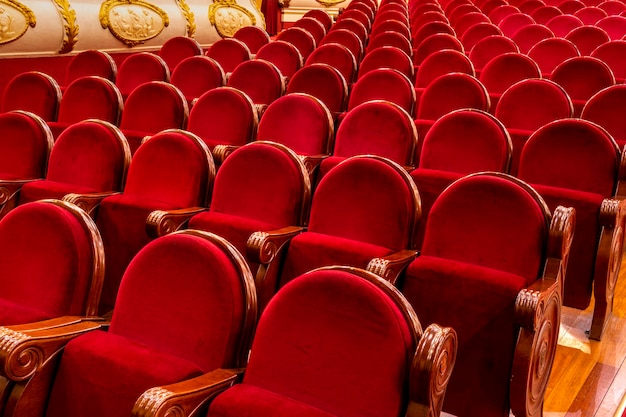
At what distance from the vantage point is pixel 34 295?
349 millimetres

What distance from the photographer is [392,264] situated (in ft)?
1.25

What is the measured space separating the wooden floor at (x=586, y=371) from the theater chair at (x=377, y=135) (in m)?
0.18

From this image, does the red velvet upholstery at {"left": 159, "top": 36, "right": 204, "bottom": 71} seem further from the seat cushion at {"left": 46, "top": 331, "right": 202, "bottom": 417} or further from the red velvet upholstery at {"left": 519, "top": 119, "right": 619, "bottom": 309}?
the seat cushion at {"left": 46, "top": 331, "right": 202, "bottom": 417}

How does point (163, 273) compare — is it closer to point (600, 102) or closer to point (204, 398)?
point (204, 398)

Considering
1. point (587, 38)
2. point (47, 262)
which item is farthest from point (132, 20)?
point (47, 262)

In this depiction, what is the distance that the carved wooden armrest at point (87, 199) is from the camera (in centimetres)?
49

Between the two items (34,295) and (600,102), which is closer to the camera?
(34,295)

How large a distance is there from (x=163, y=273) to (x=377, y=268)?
116mm

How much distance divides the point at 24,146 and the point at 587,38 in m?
0.78

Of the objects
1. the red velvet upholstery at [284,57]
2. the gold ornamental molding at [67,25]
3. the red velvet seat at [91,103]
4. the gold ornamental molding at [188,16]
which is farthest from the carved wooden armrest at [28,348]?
the gold ornamental molding at [188,16]

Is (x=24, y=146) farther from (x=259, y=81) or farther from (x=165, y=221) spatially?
(x=259, y=81)

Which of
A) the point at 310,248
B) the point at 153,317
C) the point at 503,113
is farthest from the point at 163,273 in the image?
the point at 503,113

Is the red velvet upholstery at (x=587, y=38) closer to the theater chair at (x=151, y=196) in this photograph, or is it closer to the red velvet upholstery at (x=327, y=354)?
the theater chair at (x=151, y=196)

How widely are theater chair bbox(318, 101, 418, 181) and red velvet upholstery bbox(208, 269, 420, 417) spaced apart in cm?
32
